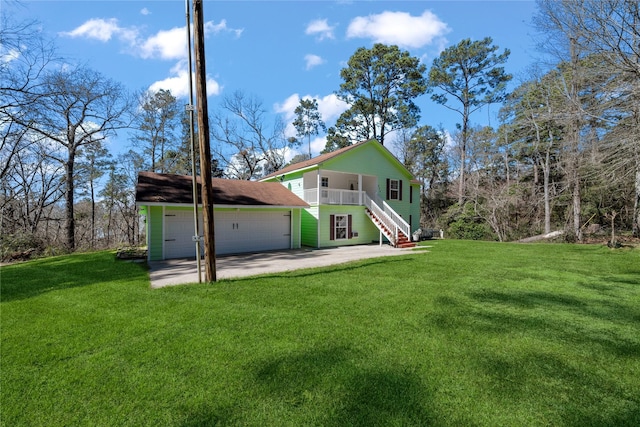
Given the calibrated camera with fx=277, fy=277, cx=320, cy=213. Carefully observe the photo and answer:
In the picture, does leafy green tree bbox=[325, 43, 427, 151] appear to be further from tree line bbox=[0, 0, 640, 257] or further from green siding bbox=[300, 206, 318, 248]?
green siding bbox=[300, 206, 318, 248]

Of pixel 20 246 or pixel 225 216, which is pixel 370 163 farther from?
pixel 20 246

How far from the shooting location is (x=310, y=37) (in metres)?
13.3

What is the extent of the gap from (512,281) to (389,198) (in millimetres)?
11853

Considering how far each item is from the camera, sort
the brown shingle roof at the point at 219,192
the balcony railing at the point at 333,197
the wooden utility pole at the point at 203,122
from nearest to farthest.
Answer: the wooden utility pole at the point at 203,122 < the brown shingle roof at the point at 219,192 < the balcony railing at the point at 333,197

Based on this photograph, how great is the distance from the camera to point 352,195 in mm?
16641

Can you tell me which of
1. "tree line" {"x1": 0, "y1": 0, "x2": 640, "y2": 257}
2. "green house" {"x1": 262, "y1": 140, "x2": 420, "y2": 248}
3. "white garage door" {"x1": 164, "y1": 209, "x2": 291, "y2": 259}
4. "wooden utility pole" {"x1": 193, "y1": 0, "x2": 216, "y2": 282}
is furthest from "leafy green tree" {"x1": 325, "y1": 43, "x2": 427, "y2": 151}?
"wooden utility pole" {"x1": 193, "y1": 0, "x2": 216, "y2": 282}

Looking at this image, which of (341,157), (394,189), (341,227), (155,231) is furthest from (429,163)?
(155,231)

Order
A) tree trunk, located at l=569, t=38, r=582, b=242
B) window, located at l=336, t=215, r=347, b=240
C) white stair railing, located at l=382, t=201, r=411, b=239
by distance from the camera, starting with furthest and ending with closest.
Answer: window, located at l=336, t=215, r=347, b=240, white stair railing, located at l=382, t=201, r=411, b=239, tree trunk, located at l=569, t=38, r=582, b=242

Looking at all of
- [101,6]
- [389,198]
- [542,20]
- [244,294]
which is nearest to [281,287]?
[244,294]

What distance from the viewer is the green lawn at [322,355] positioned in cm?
226

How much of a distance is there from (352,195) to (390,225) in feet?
9.45

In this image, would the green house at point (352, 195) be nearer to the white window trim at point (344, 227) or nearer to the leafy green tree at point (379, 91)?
the white window trim at point (344, 227)

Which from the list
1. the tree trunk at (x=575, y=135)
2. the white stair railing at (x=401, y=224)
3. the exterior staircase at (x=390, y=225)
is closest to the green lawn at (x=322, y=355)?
the tree trunk at (x=575, y=135)

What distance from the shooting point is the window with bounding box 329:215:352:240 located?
15.7 metres
